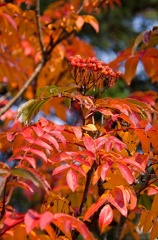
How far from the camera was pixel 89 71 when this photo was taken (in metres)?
1.26

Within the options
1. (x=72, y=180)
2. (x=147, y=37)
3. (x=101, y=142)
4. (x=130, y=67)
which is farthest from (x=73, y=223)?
(x=130, y=67)

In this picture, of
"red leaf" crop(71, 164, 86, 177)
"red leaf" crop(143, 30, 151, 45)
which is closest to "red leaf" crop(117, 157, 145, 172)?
"red leaf" crop(71, 164, 86, 177)

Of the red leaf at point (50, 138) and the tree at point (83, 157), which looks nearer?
the tree at point (83, 157)

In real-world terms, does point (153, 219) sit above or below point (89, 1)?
below

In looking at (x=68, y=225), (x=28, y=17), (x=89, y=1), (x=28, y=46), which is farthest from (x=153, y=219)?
(x=28, y=46)

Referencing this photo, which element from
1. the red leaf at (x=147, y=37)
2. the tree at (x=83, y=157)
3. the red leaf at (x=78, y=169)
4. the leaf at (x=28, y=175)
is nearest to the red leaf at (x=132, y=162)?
the tree at (x=83, y=157)

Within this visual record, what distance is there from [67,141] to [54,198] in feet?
0.56

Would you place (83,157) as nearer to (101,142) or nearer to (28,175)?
(101,142)

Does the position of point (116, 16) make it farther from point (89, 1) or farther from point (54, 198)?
point (54, 198)

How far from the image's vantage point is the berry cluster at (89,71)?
124 cm

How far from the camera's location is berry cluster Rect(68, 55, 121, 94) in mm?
1240

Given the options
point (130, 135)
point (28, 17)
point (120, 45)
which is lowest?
point (120, 45)

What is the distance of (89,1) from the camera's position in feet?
7.94

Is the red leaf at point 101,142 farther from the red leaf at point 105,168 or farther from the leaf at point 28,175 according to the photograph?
the leaf at point 28,175
